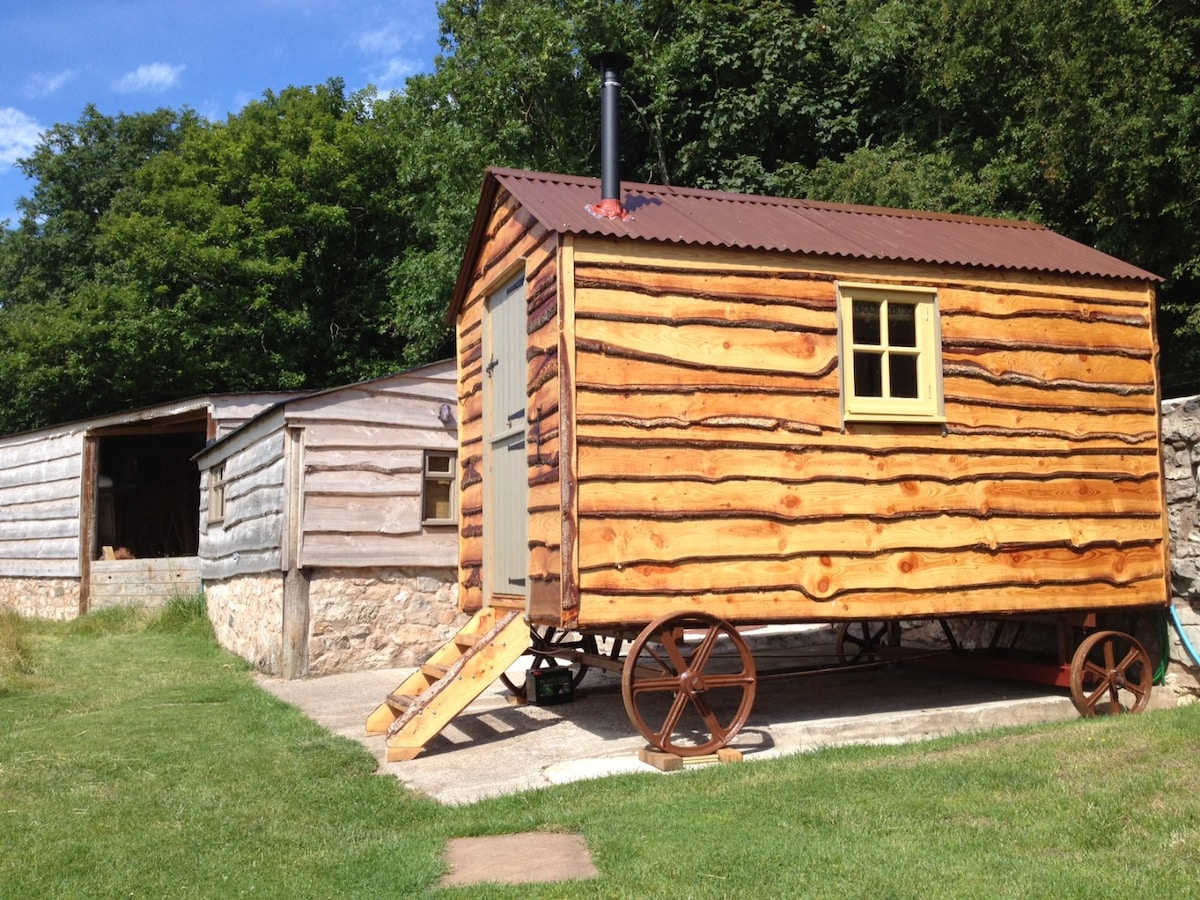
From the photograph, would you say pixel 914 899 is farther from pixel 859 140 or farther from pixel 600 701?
pixel 859 140

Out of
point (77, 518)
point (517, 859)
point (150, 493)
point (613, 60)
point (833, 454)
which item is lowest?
point (517, 859)

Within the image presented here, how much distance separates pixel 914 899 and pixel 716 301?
16.5 feet

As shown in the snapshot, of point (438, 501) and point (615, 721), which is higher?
point (438, 501)

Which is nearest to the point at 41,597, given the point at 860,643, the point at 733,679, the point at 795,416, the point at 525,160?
the point at 525,160

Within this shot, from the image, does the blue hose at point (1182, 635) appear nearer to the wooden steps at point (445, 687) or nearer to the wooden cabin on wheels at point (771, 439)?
the wooden cabin on wheels at point (771, 439)

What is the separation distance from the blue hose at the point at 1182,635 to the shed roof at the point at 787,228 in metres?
3.08

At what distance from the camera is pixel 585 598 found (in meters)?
7.96

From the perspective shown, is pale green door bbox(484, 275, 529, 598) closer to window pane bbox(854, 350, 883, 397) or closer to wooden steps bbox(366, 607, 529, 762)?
wooden steps bbox(366, 607, 529, 762)

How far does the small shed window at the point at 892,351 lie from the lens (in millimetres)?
9094

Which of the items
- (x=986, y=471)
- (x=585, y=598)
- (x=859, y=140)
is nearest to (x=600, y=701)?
(x=585, y=598)

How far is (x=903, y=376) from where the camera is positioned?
9.38 m

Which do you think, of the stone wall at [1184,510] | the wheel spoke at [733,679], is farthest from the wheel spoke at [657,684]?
the stone wall at [1184,510]

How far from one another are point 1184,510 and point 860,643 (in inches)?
139

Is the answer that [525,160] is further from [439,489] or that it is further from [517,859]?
[517,859]
